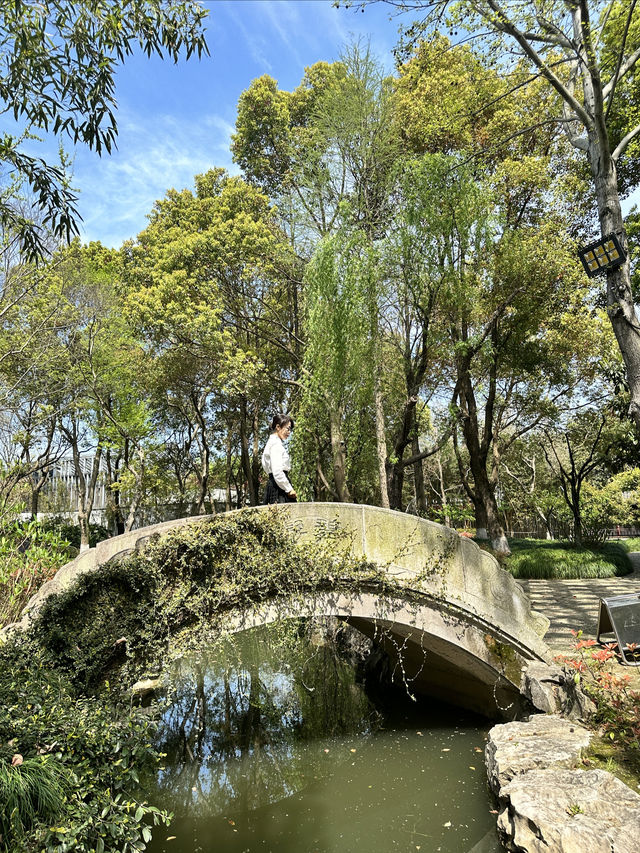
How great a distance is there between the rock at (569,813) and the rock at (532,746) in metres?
0.22

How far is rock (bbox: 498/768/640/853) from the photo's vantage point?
10.2 ft

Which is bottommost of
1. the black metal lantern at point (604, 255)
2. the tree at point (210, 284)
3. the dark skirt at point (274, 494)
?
the dark skirt at point (274, 494)

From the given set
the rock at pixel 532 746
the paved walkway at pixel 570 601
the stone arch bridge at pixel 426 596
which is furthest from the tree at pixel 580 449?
the rock at pixel 532 746

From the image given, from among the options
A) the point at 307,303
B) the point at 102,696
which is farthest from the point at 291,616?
the point at 307,303

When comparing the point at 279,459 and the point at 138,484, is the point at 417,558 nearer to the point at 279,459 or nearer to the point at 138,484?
the point at 279,459

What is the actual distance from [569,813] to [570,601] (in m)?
7.30

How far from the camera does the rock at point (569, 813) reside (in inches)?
123

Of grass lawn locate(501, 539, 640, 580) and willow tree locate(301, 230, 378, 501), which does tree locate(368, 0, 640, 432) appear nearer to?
willow tree locate(301, 230, 378, 501)

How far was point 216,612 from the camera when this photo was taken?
4844 millimetres

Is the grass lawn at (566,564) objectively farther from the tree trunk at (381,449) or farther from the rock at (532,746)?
the rock at (532,746)

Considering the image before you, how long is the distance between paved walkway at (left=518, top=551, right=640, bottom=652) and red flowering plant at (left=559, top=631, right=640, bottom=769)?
636mm

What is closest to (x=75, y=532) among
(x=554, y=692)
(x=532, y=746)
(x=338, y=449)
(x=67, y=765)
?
(x=338, y=449)

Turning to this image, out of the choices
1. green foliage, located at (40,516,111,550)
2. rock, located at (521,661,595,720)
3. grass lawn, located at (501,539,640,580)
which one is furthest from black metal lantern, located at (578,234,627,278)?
green foliage, located at (40,516,111,550)

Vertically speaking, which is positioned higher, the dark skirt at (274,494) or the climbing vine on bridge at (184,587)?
the dark skirt at (274,494)
